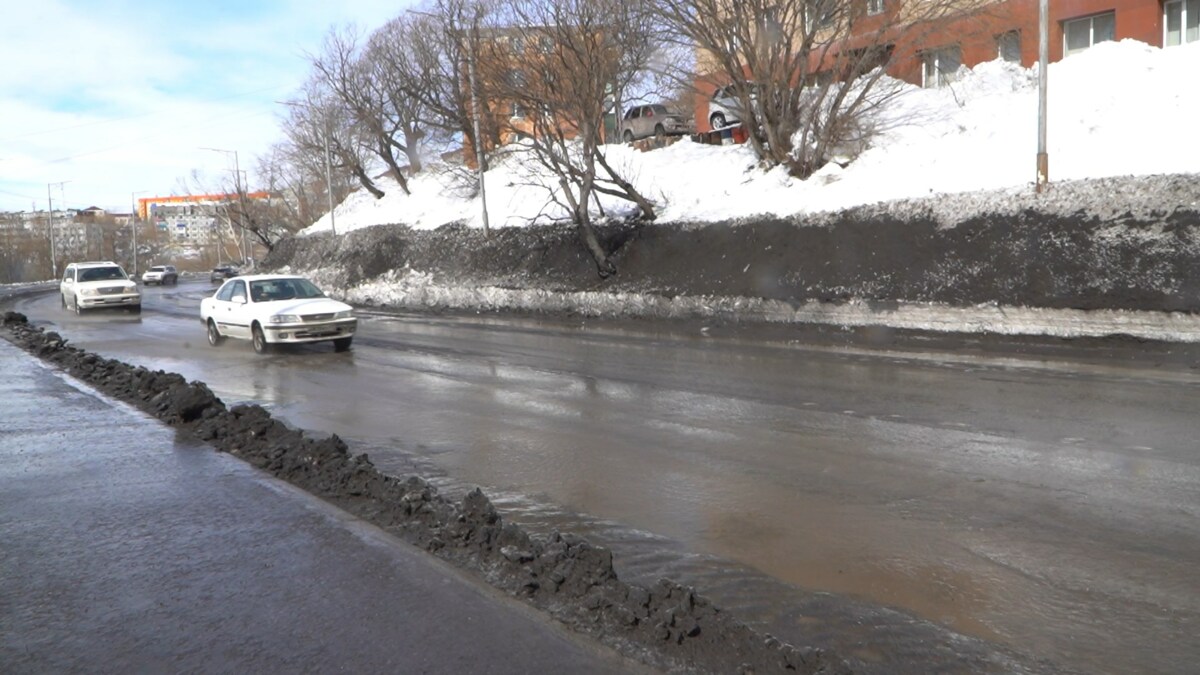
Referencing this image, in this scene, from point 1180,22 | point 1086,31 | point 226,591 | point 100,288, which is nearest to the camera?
point 226,591

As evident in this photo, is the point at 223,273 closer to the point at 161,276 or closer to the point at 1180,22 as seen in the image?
the point at 161,276

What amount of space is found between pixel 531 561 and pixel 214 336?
16.8 meters

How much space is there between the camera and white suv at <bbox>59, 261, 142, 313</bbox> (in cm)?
A: 3175

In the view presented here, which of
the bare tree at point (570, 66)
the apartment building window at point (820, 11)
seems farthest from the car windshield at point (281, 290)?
the apartment building window at point (820, 11)

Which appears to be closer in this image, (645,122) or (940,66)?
(940,66)

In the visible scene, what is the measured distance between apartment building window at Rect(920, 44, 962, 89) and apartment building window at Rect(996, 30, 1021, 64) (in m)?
1.31

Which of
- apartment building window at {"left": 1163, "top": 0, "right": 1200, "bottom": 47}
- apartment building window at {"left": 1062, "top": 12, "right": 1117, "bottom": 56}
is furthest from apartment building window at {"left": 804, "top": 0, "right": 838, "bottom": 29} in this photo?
apartment building window at {"left": 1163, "top": 0, "right": 1200, "bottom": 47}

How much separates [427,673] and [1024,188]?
17.9 meters

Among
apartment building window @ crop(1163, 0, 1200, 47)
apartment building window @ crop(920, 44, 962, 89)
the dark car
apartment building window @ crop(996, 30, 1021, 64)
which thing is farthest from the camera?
the dark car

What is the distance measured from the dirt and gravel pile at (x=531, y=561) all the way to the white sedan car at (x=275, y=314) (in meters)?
7.71

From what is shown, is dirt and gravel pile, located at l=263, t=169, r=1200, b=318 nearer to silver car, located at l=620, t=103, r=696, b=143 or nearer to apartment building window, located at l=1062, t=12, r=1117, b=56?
Answer: silver car, located at l=620, t=103, r=696, b=143

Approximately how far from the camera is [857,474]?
7.93 metres

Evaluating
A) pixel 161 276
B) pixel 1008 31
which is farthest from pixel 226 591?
pixel 161 276

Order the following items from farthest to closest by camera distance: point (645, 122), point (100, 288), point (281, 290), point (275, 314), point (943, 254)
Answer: point (645, 122)
point (100, 288)
point (281, 290)
point (943, 254)
point (275, 314)
